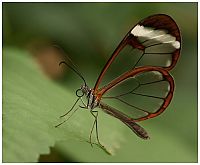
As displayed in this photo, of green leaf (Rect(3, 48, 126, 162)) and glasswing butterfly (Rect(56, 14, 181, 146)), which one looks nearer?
green leaf (Rect(3, 48, 126, 162))

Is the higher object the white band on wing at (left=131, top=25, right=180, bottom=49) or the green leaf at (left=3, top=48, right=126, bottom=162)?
the white band on wing at (left=131, top=25, right=180, bottom=49)

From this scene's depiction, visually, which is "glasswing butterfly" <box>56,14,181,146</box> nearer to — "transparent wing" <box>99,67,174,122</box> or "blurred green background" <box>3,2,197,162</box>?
"transparent wing" <box>99,67,174,122</box>

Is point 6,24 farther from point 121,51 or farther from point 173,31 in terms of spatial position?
point 173,31

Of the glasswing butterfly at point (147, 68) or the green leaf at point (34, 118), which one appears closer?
the green leaf at point (34, 118)

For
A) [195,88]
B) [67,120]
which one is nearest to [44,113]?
[67,120]

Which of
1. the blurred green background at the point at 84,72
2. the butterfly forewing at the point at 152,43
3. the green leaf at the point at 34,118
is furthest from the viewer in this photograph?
the blurred green background at the point at 84,72

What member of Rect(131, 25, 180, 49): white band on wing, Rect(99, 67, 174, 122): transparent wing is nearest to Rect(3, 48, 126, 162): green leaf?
Rect(99, 67, 174, 122): transparent wing

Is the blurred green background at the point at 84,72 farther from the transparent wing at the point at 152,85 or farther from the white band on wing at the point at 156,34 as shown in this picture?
the white band on wing at the point at 156,34

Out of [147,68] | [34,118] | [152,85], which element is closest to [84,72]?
[152,85]

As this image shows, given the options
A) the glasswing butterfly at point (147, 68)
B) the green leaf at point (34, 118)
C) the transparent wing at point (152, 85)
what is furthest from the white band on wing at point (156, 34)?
the green leaf at point (34, 118)

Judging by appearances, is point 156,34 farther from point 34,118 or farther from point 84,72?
point 84,72
